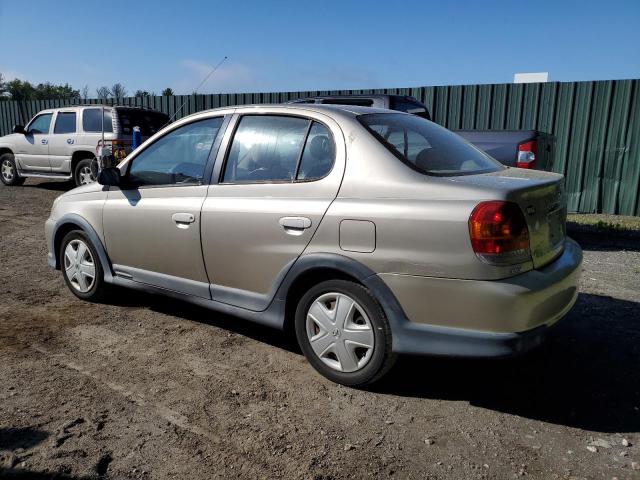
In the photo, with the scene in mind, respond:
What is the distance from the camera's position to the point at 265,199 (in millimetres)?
3555

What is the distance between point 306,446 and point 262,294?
45.3 inches

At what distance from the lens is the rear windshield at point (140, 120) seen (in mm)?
10977

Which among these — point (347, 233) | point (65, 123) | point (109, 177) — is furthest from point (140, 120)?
point (347, 233)

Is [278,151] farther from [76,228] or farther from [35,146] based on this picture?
[35,146]

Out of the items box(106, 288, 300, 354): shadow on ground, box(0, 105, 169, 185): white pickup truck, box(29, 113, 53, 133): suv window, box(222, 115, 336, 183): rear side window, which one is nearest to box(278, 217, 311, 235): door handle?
box(222, 115, 336, 183): rear side window

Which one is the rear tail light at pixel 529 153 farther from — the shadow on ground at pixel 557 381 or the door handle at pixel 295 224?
the door handle at pixel 295 224

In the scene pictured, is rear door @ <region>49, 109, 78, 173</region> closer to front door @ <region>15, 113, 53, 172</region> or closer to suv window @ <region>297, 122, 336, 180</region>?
front door @ <region>15, 113, 53, 172</region>

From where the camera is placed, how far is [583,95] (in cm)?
1027

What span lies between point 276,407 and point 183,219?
1577mm

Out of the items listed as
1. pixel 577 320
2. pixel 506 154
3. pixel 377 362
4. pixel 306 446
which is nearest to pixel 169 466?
pixel 306 446

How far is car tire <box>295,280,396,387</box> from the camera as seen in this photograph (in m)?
3.12

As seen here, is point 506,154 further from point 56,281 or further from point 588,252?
point 56,281

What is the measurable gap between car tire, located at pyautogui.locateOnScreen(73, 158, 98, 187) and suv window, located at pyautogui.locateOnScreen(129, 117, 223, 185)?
7.68m

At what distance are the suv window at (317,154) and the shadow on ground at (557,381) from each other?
1.38 m
